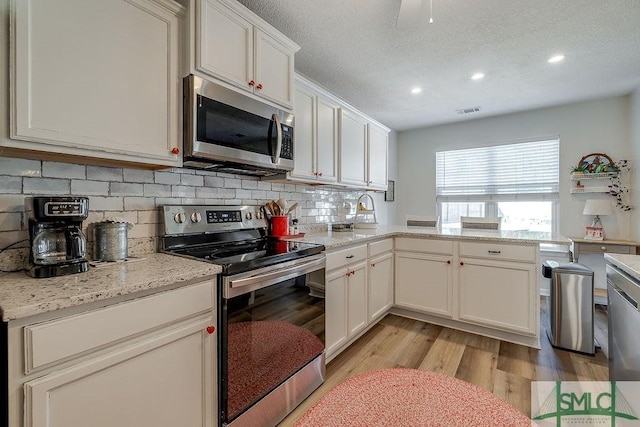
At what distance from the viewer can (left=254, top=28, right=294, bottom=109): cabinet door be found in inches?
71.2

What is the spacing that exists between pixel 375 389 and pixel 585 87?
3.90 metres

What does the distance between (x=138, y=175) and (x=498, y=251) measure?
2.72 m

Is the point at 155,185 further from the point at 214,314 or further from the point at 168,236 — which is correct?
the point at 214,314

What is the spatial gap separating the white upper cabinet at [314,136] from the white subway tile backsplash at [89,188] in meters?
1.17

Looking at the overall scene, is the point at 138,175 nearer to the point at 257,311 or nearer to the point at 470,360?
the point at 257,311

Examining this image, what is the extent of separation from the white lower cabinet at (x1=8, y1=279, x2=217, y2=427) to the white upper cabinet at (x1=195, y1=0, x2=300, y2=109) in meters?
1.16

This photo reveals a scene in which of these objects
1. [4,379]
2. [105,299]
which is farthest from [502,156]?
[4,379]

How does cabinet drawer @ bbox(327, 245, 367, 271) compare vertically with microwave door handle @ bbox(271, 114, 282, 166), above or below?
below

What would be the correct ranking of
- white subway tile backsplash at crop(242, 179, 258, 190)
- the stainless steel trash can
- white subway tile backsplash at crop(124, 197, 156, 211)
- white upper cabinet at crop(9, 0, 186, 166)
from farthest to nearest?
the stainless steel trash can
white subway tile backsplash at crop(242, 179, 258, 190)
white subway tile backsplash at crop(124, 197, 156, 211)
white upper cabinet at crop(9, 0, 186, 166)

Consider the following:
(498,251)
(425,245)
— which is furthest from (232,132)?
(498,251)

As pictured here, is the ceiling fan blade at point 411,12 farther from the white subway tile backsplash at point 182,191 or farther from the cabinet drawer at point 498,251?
the cabinet drawer at point 498,251

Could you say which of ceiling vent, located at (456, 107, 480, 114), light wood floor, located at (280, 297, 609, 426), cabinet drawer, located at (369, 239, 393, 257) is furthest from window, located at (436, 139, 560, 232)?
cabinet drawer, located at (369, 239, 393, 257)

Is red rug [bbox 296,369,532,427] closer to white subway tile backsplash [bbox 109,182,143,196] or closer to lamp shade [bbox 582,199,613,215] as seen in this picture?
white subway tile backsplash [bbox 109,182,143,196]

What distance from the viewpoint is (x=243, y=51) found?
172 cm
